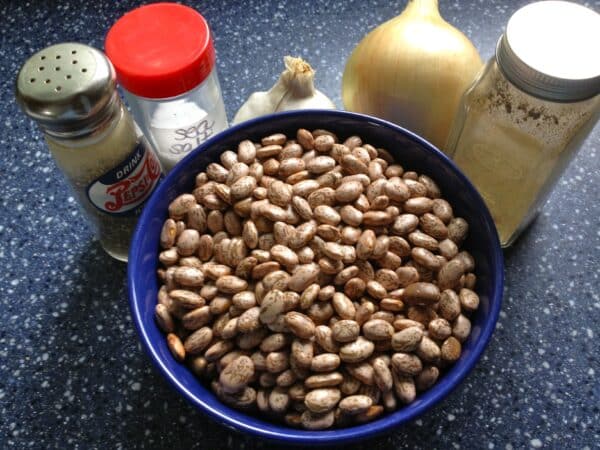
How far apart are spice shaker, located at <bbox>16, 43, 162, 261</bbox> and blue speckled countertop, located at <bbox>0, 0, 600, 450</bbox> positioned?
0.35ft

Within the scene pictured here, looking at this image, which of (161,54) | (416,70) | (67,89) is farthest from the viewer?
(416,70)

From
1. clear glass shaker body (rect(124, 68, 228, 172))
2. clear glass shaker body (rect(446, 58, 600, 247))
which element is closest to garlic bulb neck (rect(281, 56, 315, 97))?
clear glass shaker body (rect(124, 68, 228, 172))

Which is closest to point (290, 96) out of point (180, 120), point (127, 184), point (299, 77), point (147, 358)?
point (299, 77)

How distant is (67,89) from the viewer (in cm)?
62

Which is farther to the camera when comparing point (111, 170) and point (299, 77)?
point (299, 77)

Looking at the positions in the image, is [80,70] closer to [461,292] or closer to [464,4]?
[461,292]

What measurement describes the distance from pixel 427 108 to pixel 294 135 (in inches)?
7.7

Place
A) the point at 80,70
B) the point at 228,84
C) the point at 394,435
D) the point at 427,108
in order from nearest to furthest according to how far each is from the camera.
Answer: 1. the point at 80,70
2. the point at 394,435
3. the point at 427,108
4. the point at 228,84

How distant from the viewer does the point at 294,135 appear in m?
0.81

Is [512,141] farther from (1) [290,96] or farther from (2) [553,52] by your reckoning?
(1) [290,96]

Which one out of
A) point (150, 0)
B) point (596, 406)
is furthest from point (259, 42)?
point (596, 406)

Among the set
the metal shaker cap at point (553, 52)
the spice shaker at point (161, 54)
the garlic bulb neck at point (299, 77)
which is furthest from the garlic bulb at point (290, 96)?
the metal shaker cap at point (553, 52)

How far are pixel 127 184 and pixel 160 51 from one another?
0.16 m

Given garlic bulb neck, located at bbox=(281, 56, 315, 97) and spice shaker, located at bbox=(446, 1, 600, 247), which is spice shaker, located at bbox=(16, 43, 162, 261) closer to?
garlic bulb neck, located at bbox=(281, 56, 315, 97)
